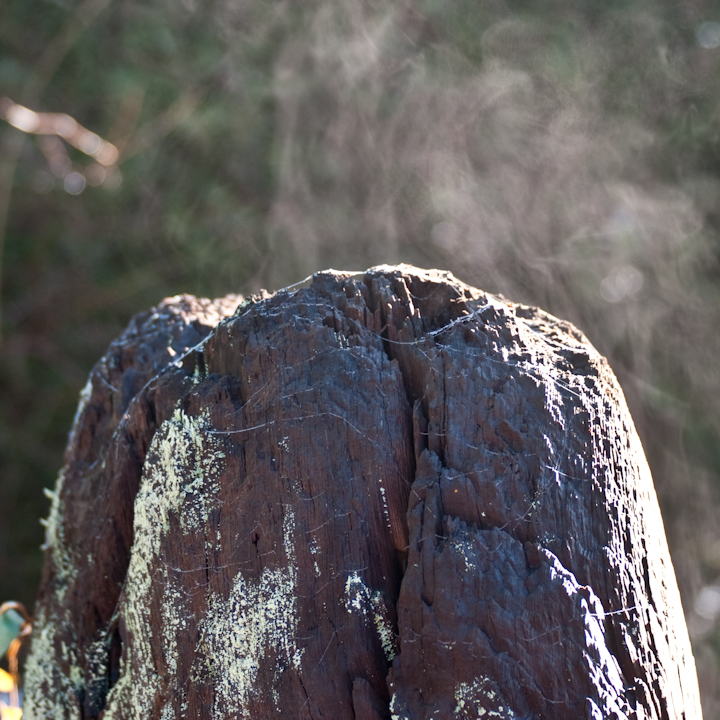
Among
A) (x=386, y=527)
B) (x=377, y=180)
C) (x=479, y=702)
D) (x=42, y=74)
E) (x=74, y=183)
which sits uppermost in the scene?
(x=42, y=74)

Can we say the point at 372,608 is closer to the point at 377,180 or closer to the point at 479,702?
the point at 479,702

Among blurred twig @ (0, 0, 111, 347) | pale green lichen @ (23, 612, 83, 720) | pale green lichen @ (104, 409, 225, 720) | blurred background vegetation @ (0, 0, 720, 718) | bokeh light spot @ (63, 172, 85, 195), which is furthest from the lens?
bokeh light spot @ (63, 172, 85, 195)

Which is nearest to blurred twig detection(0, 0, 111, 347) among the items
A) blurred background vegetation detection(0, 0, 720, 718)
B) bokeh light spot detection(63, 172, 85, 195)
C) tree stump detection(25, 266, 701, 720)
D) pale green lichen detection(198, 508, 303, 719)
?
blurred background vegetation detection(0, 0, 720, 718)

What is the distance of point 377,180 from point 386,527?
7.34 ft

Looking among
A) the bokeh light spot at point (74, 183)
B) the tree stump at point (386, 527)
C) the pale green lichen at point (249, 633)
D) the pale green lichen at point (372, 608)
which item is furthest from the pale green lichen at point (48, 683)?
→ the bokeh light spot at point (74, 183)

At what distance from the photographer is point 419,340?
0.78 metres

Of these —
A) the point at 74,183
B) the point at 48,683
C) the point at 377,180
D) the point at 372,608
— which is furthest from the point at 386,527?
the point at 74,183

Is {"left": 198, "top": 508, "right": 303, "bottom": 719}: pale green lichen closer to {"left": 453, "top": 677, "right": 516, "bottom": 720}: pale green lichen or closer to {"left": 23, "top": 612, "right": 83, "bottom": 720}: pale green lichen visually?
{"left": 453, "top": 677, "right": 516, "bottom": 720}: pale green lichen

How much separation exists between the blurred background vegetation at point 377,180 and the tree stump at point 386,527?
5.02ft

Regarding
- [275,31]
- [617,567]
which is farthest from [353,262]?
[617,567]

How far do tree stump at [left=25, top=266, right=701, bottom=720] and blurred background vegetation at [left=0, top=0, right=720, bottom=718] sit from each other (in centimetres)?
153

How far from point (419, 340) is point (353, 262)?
1.92 meters

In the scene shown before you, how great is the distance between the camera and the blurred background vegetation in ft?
8.46

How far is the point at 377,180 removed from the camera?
2.76 m
